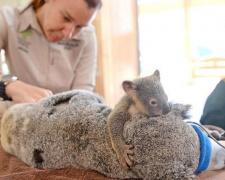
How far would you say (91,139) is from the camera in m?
0.58

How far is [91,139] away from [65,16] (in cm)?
73

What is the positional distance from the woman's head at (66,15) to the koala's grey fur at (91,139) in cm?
53

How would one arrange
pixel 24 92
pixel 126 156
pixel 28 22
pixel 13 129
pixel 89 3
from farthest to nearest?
pixel 28 22
pixel 89 3
pixel 24 92
pixel 13 129
pixel 126 156

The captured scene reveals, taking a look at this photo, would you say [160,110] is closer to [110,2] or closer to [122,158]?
[122,158]

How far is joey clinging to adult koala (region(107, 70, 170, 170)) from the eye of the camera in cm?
53

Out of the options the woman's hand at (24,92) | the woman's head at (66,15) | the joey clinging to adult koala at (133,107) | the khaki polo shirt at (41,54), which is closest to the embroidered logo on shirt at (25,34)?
the khaki polo shirt at (41,54)

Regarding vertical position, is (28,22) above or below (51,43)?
above

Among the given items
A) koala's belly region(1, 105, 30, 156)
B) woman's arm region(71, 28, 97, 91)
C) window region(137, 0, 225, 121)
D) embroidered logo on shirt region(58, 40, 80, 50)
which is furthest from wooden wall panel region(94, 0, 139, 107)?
koala's belly region(1, 105, 30, 156)

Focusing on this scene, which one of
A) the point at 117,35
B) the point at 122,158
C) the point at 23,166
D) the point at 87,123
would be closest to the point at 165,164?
the point at 122,158

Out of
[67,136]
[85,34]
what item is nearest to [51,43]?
[85,34]

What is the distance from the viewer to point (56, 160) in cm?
62

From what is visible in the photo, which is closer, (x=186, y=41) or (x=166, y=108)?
(x=166, y=108)

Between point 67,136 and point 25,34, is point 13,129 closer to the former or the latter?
point 67,136

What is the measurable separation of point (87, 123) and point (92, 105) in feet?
0.19
